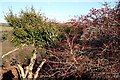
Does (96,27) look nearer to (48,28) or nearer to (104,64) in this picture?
(104,64)

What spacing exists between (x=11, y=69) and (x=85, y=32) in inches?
246

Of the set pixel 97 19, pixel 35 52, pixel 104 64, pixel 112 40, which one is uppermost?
pixel 97 19

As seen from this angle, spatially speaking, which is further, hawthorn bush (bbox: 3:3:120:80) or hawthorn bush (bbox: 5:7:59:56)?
hawthorn bush (bbox: 5:7:59:56)

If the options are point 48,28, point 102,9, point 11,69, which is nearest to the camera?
point 102,9

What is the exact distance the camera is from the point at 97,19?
6.81 meters

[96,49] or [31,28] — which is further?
[31,28]

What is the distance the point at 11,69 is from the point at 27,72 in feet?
5.57

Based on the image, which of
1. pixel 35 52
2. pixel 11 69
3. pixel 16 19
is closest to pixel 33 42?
pixel 35 52

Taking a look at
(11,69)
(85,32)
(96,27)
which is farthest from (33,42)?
(96,27)

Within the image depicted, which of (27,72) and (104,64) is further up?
(104,64)

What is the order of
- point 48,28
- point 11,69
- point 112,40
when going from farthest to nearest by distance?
point 11,69 → point 48,28 → point 112,40

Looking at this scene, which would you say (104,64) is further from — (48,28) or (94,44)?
(48,28)

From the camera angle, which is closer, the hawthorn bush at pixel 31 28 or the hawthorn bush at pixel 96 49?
the hawthorn bush at pixel 96 49

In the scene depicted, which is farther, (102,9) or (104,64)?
(102,9)
